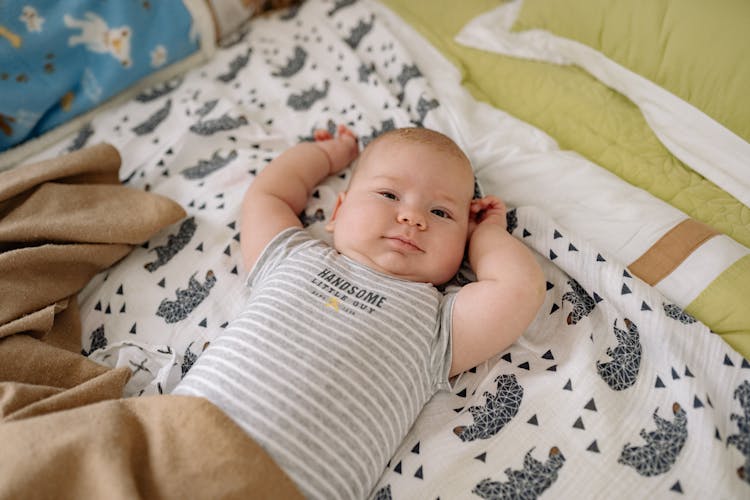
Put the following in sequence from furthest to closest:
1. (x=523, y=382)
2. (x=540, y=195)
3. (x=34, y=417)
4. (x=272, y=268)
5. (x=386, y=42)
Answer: (x=386, y=42) < (x=540, y=195) < (x=272, y=268) < (x=523, y=382) < (x=34, y=417)

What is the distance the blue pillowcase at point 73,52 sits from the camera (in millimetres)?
1399

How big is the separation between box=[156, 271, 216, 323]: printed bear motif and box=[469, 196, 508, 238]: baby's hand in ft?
1.90

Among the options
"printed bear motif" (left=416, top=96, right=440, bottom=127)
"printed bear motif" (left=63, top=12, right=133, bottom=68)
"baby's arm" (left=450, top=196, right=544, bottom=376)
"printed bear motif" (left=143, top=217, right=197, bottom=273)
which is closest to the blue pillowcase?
"printed bear motif" (left=63, top=12, right=133, bottom=68)

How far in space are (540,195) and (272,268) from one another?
624 millimetres

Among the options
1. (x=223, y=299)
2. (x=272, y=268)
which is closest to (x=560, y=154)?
(x=272, y=268)

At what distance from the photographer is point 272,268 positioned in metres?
1.09

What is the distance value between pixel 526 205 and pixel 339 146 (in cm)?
48

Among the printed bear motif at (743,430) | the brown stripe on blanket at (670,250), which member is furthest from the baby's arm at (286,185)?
the printed bear motif at (743,430)

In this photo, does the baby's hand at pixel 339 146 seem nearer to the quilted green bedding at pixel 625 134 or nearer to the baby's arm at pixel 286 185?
the baby's arm at pixel 286 185

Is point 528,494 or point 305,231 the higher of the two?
point 305,231

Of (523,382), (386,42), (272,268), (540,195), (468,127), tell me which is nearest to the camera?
(523,382)

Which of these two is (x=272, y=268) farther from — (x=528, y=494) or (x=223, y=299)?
(x=528, y=494)

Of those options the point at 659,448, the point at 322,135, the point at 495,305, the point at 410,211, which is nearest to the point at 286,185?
the point at 322,135

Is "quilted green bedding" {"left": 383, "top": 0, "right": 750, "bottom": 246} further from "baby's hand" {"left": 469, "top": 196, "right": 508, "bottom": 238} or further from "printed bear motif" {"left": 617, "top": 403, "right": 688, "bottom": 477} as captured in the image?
"printed bear motif" {"left": 617, "top": 403, "right": 688, "bottom": 477}
